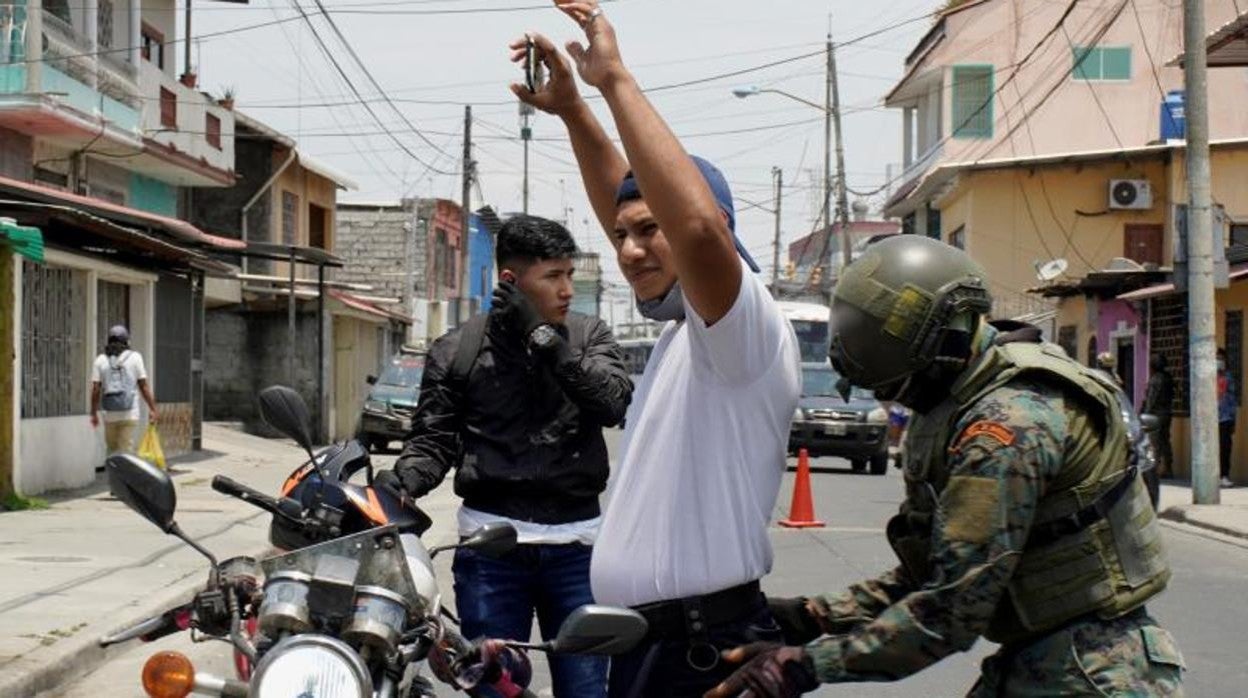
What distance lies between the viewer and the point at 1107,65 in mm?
46625

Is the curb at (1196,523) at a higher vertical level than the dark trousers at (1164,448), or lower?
lower

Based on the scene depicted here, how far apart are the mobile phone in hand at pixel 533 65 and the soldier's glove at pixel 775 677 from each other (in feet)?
4.39

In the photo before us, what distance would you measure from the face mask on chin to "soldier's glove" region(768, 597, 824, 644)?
557 millimetres

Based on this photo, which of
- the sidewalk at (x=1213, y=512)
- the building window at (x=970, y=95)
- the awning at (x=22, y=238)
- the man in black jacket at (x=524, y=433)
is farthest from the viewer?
the building window at (x=970, y=95)

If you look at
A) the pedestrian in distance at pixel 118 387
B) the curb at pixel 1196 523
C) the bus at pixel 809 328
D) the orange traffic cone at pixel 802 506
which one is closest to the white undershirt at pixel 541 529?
the orange traffic cone at pixel 802 506

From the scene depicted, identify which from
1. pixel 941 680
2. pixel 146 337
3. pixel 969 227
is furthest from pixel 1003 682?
pixel 969 227

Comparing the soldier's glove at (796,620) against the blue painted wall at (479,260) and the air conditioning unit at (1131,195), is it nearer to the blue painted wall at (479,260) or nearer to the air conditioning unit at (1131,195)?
the air conditioning unit at (1131,195)

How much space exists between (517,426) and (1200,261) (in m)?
15.0

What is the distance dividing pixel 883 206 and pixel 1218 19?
997 centimetres

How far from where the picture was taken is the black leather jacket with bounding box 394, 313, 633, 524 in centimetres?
484

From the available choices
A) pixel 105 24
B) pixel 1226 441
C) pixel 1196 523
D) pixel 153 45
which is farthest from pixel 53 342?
pixel 1226 441

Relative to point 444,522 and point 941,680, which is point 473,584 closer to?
point 941,680

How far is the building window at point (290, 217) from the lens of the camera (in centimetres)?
3900

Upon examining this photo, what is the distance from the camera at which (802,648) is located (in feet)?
9.93
